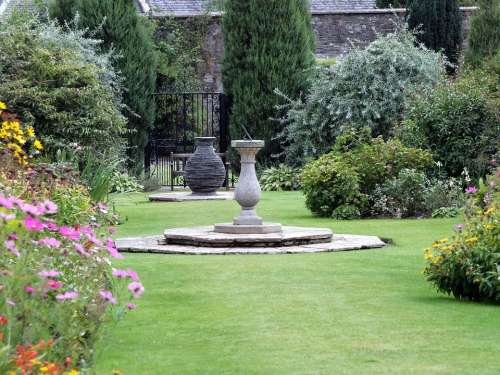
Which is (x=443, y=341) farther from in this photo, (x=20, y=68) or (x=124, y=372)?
(x=20, y=68)

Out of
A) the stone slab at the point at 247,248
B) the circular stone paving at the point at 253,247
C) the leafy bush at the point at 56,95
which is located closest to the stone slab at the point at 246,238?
the circular stone paving at the point at 253,247

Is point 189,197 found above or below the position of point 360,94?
below

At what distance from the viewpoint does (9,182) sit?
29.2 ft

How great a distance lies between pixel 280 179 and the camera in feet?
78.4

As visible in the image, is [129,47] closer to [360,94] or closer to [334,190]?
[360,94]

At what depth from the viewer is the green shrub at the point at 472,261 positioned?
28.8 feet

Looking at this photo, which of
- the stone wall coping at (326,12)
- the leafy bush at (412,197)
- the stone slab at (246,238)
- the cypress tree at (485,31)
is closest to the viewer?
the stone slab at (246,238)

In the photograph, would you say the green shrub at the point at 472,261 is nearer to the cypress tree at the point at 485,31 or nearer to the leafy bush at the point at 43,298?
the leafy bush at the point at 43,298

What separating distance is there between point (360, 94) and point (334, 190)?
7371 mm

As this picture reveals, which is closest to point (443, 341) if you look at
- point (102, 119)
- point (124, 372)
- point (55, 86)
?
point (124, 372)

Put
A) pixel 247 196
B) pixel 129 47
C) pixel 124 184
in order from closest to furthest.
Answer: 1. pixel 247 196
2. pixel 124 184
3. pixel 129 47

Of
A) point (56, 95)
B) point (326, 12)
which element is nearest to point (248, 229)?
→ point (56, 95)

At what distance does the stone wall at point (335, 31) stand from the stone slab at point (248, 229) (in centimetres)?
1693

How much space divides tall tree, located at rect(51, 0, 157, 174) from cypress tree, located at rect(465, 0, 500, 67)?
338 inches
